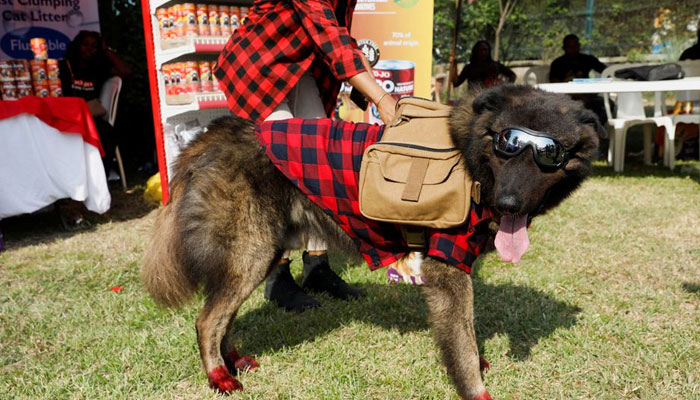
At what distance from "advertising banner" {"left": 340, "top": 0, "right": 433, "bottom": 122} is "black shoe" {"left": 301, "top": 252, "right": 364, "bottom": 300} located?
2.64 metres

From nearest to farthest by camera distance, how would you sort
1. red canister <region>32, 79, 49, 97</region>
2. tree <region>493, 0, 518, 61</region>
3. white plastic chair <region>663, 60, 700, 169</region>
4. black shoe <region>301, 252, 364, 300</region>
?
black shoe <region>301, 252, 364, 300</region>
red canister <region>32, 79, 49, 97</region>
white plastic chair <region>663, 60, 700, 169</region>
tree <region>493, 0, 518, 61</region>

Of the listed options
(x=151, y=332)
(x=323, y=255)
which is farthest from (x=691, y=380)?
(x=151, y=332)

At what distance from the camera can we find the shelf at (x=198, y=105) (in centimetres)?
534

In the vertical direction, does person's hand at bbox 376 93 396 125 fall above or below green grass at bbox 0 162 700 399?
above

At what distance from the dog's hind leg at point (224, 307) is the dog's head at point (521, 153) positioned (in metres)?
1.14

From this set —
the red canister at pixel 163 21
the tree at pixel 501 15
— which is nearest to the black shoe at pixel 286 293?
the red canister at pixel 163 21

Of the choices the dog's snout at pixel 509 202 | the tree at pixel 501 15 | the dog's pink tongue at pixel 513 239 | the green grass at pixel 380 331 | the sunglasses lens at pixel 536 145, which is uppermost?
the tree at pixel 501 15

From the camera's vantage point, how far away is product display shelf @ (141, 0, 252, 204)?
17.1 ft

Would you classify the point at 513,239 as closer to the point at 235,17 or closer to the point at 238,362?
the point at 238,362

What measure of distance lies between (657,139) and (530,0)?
8.98 metres

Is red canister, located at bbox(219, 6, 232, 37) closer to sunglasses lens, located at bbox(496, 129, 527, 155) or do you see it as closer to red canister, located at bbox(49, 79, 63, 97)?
red canister, located at bbox(49, 79, 63, 97)

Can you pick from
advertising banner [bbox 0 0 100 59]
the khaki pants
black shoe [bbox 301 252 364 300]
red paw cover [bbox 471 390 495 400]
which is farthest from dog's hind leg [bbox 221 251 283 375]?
advertising banner [bbox 0 0 100 59]

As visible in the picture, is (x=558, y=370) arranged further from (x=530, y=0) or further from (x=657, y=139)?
(x=530, y=0)

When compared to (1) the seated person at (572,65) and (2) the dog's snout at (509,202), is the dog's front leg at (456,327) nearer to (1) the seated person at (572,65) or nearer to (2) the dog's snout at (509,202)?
(2) the dog's snout at (509,202)
